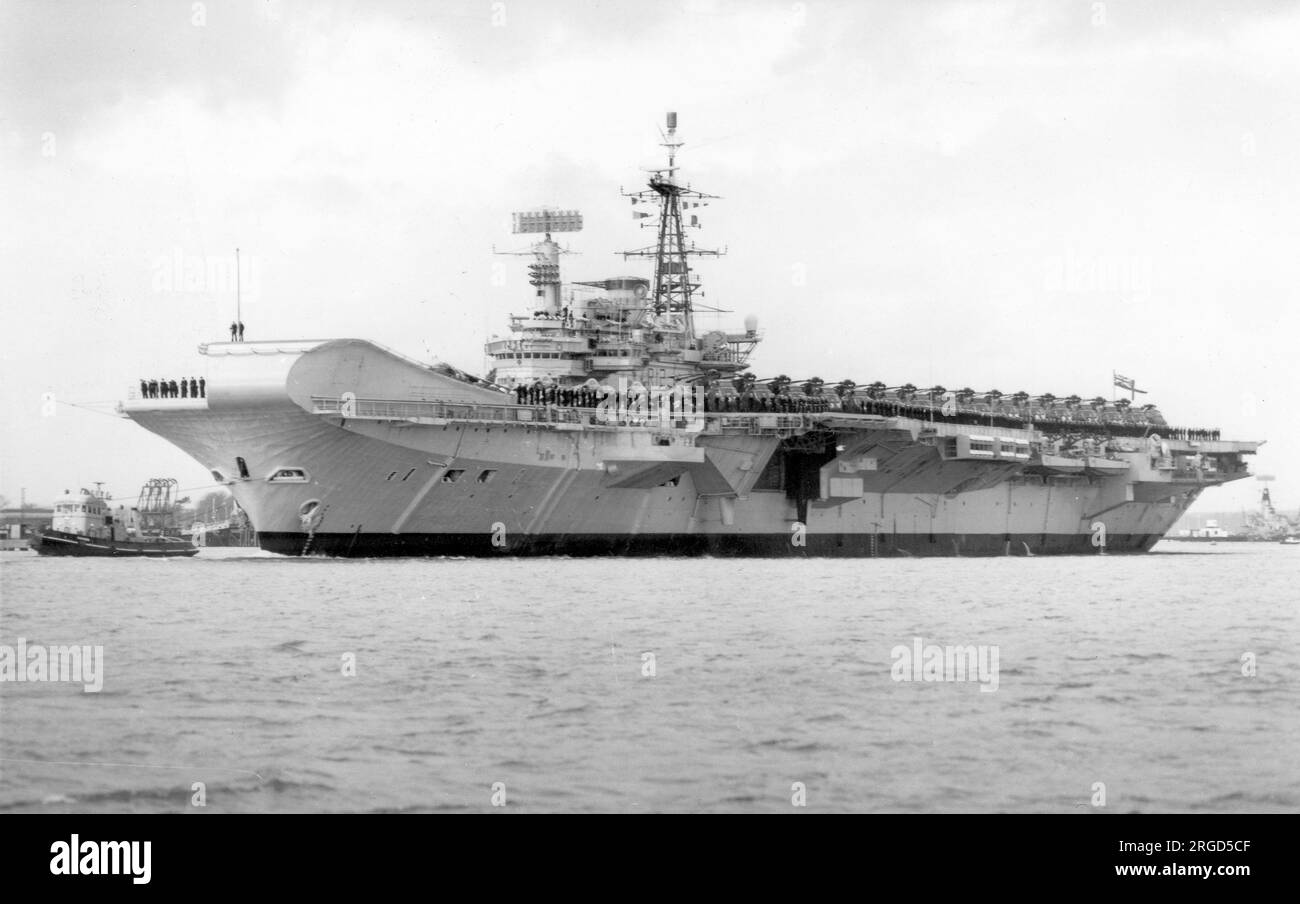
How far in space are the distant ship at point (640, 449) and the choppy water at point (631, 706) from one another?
662cm

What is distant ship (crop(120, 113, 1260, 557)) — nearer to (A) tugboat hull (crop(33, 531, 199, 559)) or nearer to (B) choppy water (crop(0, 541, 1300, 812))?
(B) choppy water (crop(0, 541, 1300, 812))

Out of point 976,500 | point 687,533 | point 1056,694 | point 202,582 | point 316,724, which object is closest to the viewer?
point 316,724

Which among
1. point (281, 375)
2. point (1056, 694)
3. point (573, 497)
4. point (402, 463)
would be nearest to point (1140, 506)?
point (573, 497)

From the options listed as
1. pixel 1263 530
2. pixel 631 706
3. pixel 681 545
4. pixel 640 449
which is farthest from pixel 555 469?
pixel 1263 530

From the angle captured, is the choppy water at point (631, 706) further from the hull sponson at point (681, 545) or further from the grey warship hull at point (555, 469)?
the hull sponson at point (681, 545)

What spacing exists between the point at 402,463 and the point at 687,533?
8.82 m

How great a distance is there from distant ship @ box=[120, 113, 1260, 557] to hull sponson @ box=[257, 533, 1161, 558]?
0.05m

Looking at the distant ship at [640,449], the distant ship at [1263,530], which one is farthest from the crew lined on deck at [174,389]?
the distant ship at [1263,530]

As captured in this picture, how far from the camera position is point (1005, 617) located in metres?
Answer: 20.8

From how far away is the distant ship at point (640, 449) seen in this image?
29.3m

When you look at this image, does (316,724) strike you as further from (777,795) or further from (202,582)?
(202,582)

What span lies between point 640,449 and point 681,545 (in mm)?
4049

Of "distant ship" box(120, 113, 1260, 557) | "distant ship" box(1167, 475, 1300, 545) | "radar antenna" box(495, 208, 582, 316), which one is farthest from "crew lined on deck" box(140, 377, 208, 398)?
"distant ship" box(1167, 475, 1300, 545)
